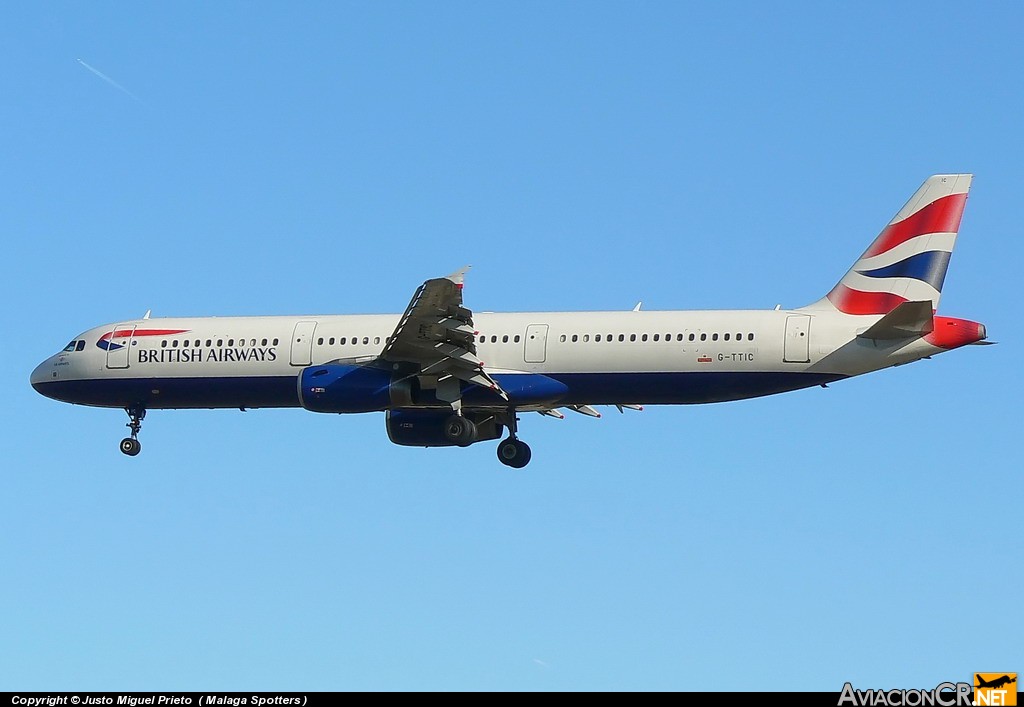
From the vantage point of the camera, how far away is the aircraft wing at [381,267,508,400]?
41938mm

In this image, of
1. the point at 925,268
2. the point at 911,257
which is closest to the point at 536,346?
the point at 911,257

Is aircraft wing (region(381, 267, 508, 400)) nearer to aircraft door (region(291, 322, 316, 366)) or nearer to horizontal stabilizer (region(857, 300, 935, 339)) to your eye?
aircraft door (region(291, 322, 316, 366))

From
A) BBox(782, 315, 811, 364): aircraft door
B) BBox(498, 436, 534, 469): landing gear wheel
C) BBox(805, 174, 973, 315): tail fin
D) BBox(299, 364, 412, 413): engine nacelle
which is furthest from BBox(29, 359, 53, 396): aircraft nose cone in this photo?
BBox(805, 174, 973, 315): tail fin

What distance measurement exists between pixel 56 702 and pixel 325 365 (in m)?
18.2

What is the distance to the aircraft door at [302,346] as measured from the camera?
46.2 metres

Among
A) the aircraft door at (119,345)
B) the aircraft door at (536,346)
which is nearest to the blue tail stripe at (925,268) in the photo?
the aircraft door at (536,346)

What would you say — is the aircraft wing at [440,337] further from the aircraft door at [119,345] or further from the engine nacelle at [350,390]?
the aircraft door at [119,345]

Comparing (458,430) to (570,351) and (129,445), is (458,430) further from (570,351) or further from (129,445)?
(129,445)

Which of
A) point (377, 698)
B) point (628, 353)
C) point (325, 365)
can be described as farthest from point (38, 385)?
point (377, 698)

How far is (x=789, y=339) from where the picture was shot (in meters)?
42.4

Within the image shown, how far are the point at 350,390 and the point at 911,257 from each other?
15.1 m

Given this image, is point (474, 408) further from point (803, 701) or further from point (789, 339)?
point (803, 701)

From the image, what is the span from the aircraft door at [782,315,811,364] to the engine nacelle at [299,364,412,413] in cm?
998

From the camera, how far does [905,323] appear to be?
4088 cm
